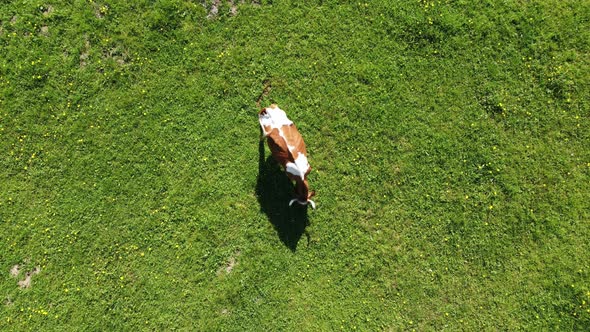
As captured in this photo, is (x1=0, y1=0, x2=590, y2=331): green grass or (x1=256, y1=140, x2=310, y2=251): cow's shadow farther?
(x1=256, y1=140, x2=310, y2=251): cow's shadow

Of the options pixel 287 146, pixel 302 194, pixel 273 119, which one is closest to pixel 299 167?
pixel 287 146

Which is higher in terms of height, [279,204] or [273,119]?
[273,119]

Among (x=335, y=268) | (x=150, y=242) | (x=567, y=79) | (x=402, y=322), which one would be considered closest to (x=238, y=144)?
(x=150, y=242)

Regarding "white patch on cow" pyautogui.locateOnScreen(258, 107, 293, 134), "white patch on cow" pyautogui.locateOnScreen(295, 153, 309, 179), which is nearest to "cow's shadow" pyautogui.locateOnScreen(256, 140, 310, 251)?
"white patch on cow" pyautogui.locateOnScreen(258, 107, 293, 134)

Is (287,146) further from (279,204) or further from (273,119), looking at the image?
(279,204)

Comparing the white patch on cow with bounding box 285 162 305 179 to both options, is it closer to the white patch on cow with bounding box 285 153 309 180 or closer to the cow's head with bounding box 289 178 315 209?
the white patch on cow with bounding box 285 153 309 180
